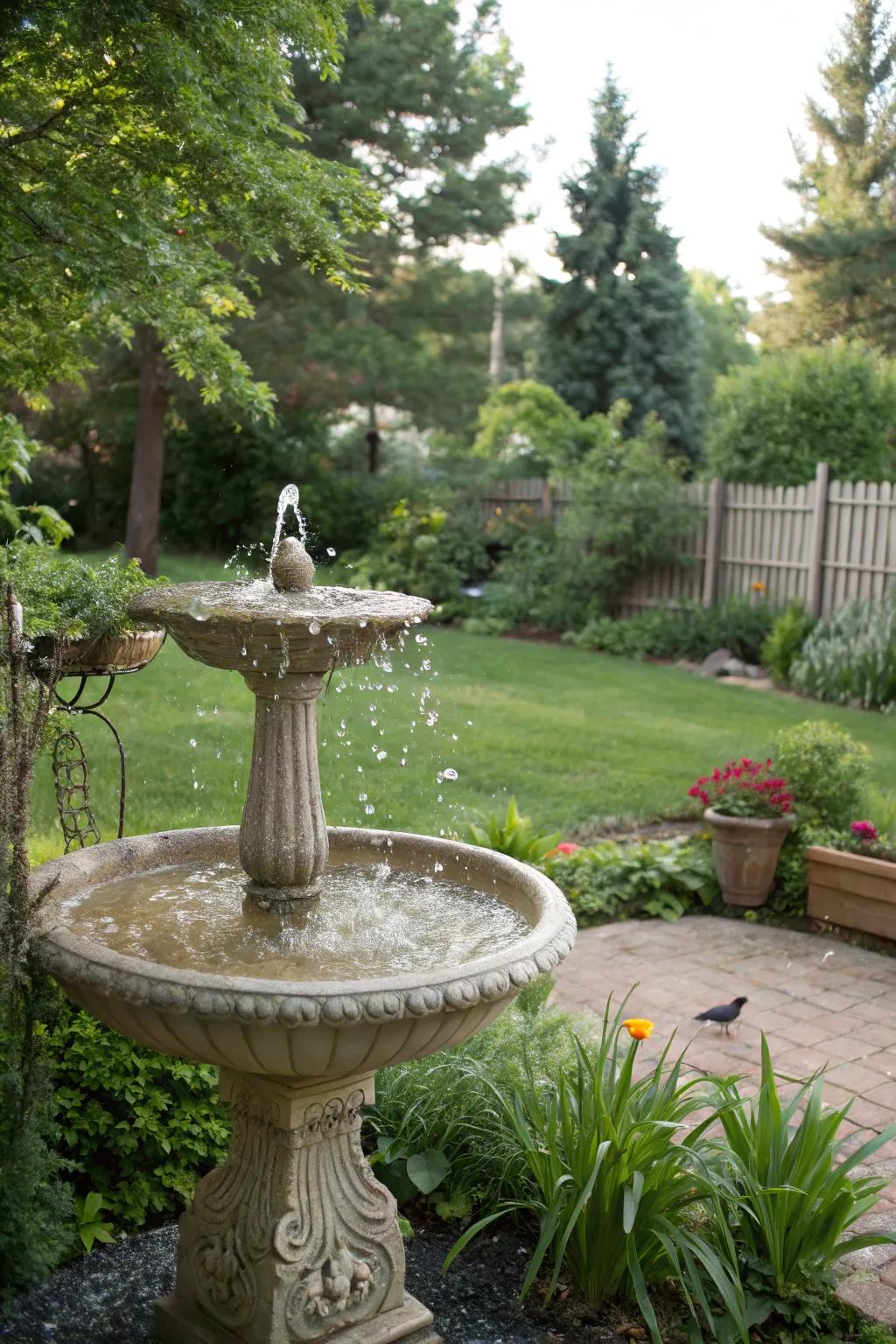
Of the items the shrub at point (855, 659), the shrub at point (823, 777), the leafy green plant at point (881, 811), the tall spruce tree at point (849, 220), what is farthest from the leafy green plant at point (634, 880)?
the tall spruce tree at point (849, 220)

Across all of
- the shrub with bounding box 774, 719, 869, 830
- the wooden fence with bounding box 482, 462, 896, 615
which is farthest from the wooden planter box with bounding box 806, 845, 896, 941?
the wooden fence with bounding box 482, 462, 896, 615

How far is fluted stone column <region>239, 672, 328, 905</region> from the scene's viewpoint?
3.18 meters

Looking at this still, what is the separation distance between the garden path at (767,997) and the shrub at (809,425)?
34.3 feet

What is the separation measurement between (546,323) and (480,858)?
24.8m

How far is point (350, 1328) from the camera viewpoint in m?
2.96

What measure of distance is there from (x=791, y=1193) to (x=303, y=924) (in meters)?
1.43

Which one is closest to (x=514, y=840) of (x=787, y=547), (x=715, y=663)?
(x=715, y=663)

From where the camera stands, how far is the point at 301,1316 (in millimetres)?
2883

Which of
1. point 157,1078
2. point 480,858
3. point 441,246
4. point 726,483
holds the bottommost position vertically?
point 157,1078

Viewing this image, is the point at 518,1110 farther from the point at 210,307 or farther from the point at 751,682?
the point at 751,682

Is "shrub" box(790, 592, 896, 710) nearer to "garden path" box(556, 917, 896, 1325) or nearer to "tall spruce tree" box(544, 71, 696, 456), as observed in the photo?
"garden path" box(556, 917, 896, 1325)

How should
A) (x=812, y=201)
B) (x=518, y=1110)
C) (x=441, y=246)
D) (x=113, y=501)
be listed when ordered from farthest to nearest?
(x=812, y=201) → (x=113, y=501) → (x=441, y=246) → (x=518, y=1110)

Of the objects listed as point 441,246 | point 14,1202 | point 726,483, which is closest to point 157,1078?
point 14,1202

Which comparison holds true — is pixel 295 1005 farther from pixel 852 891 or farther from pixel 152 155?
pixel 852 891
